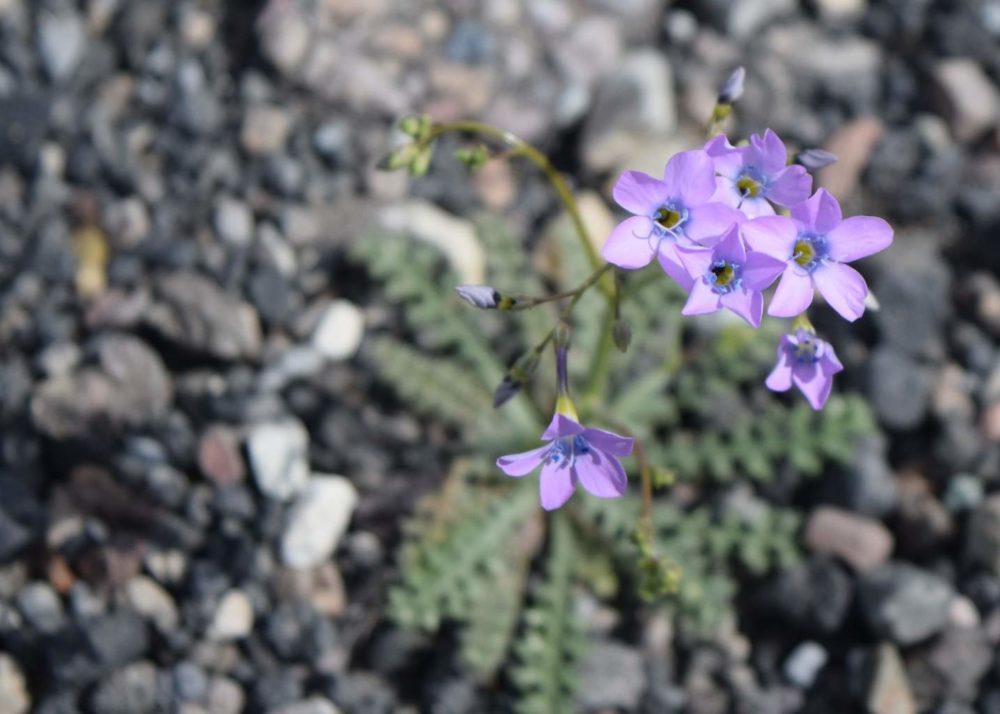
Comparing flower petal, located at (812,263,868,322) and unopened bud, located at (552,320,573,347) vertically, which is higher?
flower petal, located at (812,263,868,322)

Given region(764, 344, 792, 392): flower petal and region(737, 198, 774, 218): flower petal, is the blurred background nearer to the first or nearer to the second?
region(764, 344, 792, 392): flower petal

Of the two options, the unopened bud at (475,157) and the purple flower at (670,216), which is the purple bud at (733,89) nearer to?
the purple flower at (670,216)

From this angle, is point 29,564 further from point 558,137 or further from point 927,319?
point 927,319

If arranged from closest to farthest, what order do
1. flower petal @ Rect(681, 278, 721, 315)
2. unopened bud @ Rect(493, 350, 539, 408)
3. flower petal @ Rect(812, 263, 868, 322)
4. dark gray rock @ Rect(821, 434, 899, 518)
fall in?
flower petal @ Rect(681, 278, 721, 315) < flower petal @ Rect(812, 263, 868, 322) < unopened bud @ Rect(493, 350, 539, 408) < dark gray rock @ Rect(821, 434, 899, 518)

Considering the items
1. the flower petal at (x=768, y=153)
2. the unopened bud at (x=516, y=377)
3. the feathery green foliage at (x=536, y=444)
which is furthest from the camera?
the feathery green foliage at (x=536, y=444)

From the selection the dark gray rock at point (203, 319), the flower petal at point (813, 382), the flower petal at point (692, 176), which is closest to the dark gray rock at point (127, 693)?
the dark gray rock at point (203, 319)

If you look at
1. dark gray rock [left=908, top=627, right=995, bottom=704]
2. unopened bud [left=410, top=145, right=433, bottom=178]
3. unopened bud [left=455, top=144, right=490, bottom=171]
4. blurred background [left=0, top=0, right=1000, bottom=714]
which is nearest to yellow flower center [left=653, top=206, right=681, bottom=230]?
unopened bud [left=455, top=144, right=490, bottom=171]

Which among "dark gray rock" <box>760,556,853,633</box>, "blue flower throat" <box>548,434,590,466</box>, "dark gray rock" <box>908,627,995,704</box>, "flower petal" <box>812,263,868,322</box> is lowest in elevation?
"dark gray rock" <box>908,627,995,704</box>

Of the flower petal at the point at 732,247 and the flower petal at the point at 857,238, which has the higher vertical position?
the flower petal at the point at 732,247
